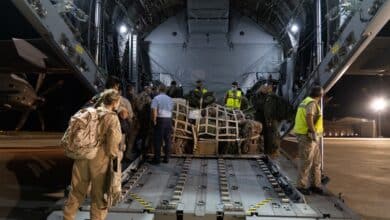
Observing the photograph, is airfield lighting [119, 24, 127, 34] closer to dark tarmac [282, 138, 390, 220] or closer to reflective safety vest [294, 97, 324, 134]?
dark tarmac [282, 138, 390, 220]

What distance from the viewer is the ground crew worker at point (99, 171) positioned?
12.5ft

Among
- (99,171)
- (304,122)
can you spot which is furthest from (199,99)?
(99,171)

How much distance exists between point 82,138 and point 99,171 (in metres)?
0.36

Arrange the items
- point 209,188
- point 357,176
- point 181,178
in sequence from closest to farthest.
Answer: point 209,188, point 181,178, point 357,176

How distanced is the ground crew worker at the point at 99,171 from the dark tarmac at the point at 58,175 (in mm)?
768

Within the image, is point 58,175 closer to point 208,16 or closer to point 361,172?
point 361,172

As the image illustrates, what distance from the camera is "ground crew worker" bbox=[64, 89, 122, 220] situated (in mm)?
3822

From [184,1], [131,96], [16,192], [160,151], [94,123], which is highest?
[184,1]

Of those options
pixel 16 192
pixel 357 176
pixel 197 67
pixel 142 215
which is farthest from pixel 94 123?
pixel 197 67

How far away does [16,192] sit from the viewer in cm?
627

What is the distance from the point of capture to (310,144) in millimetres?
5301

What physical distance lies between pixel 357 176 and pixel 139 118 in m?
4.34

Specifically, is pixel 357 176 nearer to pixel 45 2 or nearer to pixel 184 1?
pixel 45 2

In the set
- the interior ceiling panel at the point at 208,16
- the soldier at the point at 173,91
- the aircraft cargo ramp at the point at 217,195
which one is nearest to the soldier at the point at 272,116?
the aircraft cargo ramp at the point at 217,195
